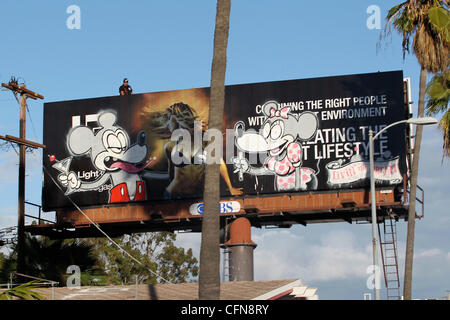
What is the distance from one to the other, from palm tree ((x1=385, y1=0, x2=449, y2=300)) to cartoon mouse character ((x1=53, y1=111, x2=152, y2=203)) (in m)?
18.7

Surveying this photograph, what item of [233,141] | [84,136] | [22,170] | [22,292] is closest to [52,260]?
[22,170]

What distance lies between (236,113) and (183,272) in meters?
39.0

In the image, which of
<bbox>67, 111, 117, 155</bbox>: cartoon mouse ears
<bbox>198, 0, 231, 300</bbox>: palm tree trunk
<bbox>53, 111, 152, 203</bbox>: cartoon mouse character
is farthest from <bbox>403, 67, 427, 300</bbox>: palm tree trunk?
<bbox>67, 111, 117, 155</bbox>: cartoon mouse ears

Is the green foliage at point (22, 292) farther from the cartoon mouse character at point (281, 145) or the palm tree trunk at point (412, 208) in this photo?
the cartoon mouse character at point (281, 145)

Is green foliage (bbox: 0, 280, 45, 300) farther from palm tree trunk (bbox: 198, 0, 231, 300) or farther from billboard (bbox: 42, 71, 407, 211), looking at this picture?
billboard (bbox: 42, 71, 407, 211)

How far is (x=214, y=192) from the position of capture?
58.6 ft

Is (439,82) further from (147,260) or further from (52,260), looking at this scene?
(147,260)

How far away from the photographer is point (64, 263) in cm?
3572

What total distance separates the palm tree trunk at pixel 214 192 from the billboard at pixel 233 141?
23.1 meters

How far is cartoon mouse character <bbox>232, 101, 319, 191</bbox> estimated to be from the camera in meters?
42.3

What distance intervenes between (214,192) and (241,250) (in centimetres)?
2386
